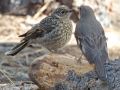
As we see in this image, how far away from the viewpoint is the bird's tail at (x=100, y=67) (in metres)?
5.38

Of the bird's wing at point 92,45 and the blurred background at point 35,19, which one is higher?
the bird's wing at point 92,45

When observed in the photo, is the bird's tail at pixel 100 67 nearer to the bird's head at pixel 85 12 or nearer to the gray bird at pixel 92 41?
the gray bird at pixel 92 41

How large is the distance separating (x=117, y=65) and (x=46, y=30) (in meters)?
2.17

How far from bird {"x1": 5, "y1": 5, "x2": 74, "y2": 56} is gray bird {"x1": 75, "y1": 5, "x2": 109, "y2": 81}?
0.47m

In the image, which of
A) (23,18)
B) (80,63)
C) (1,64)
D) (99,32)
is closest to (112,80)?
(80,63)

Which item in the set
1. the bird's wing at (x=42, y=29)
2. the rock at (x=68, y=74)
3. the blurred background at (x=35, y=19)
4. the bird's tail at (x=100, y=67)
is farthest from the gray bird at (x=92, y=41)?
the blurred background at (x=35, y=19)

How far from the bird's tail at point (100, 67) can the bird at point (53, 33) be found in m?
1.45

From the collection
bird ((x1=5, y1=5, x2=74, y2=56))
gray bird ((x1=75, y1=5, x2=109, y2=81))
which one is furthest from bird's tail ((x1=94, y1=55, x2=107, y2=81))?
bird ((x1=5, y1=5, x2=74, y2=56))

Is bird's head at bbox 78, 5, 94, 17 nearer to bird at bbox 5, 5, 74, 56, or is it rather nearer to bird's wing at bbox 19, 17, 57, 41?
→ bird at bbox 5, 5, 74, 56

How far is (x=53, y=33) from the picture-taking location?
7395mm

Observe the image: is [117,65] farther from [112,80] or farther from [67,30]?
[67,30]

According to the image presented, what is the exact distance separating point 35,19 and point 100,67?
5810 millimetres

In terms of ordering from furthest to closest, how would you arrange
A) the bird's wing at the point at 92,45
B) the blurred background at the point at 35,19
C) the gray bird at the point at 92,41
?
1. the blurred background at the point at 35,19
2. the bird's wing at the point at 92,45
3. the gray bird at the point at 92,41

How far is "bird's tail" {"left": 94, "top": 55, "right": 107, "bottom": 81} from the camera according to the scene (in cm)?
538
